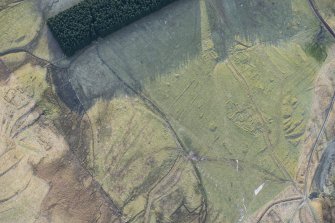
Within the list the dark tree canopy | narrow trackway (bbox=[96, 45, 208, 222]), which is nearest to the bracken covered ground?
narrow trackway (bbox=[96, 45, 208, 222])

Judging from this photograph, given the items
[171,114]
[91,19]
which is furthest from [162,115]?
[91,19]

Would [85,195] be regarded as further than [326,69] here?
No

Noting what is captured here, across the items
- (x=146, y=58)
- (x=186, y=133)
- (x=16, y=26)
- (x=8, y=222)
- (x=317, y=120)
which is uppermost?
(x=16, y=26)

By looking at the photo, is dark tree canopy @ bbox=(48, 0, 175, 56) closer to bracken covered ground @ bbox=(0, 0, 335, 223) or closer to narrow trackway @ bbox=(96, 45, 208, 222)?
bracken covered ground @ bbox=(0, 0, 335, 223)

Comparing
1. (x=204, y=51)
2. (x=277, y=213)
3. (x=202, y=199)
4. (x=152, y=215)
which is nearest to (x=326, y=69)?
(x=204, y=51)

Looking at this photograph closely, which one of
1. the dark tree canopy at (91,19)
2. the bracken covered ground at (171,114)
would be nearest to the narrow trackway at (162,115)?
the bracken covered ground at (171,114)

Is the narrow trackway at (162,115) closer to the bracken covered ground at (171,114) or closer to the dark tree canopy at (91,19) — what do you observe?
the bracken covered ground at (171,114)

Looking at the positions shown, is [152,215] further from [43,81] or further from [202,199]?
[43,81]

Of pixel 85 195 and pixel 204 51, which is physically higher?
pixel 204 51
